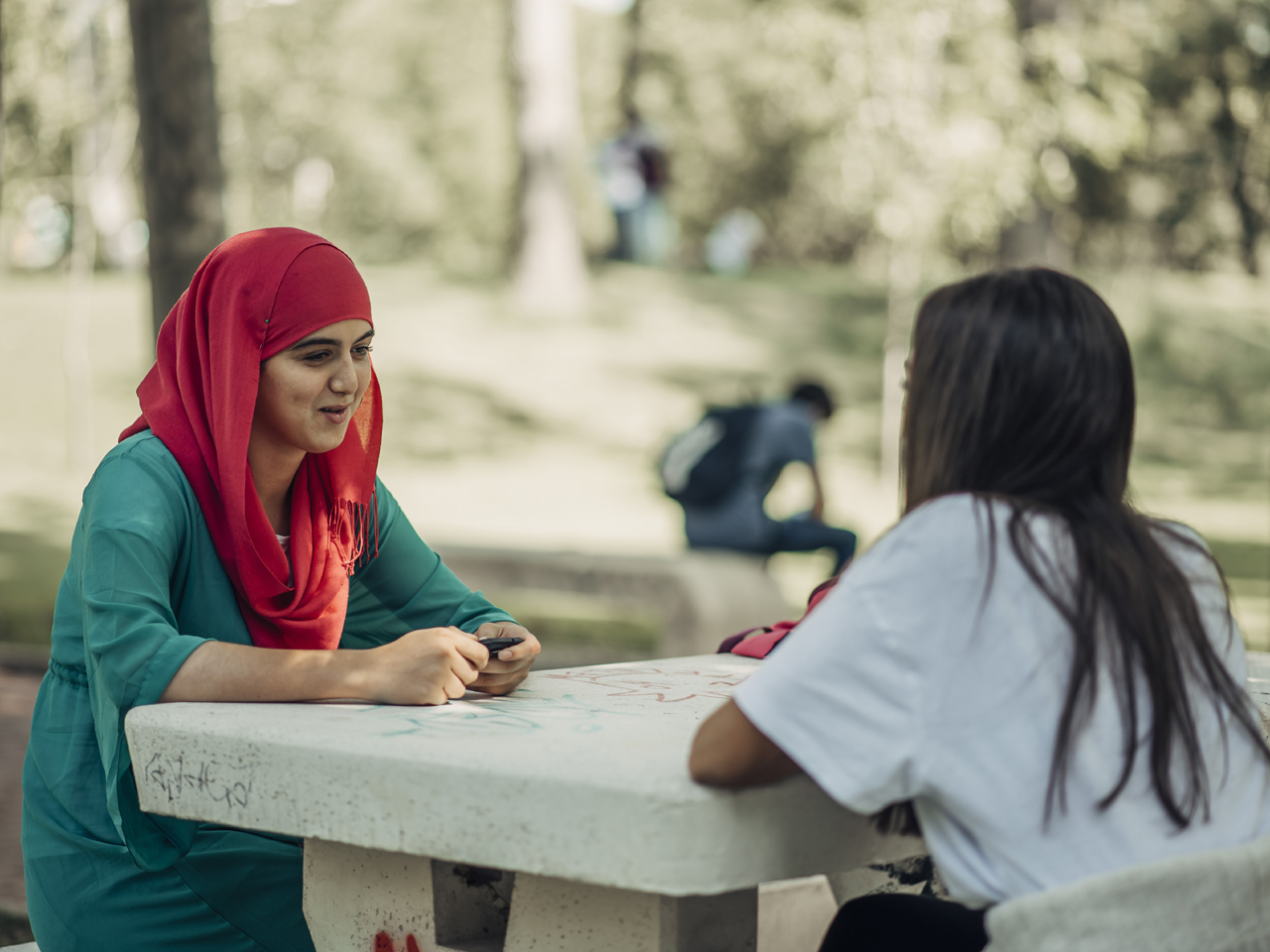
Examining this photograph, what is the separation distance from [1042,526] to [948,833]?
356 millimetres

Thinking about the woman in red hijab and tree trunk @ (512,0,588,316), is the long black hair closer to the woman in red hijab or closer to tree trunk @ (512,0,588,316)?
the woman in red hijab

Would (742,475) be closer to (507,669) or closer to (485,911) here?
(507,669)

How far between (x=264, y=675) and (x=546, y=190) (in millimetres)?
14591

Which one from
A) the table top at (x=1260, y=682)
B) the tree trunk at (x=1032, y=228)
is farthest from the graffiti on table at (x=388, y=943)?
the tree trunk at (x=1032, y=228)

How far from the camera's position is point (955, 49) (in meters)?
12.0

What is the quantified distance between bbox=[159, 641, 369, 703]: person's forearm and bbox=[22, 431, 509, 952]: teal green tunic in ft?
0.09

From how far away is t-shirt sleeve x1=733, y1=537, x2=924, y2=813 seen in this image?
5.13ft

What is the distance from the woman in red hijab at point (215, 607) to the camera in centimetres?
207

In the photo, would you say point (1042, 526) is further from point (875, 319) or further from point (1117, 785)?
point (875, 319)

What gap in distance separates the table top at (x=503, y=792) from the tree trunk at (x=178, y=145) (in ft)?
15.7

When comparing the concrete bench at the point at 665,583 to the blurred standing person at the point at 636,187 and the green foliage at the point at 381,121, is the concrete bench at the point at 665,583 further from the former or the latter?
the green foliage at the point at 381,121

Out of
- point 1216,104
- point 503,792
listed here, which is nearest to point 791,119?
point 1216,104

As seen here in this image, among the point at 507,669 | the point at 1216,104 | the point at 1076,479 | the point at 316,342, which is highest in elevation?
the point at 1216,104

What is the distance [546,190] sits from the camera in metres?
16.2
